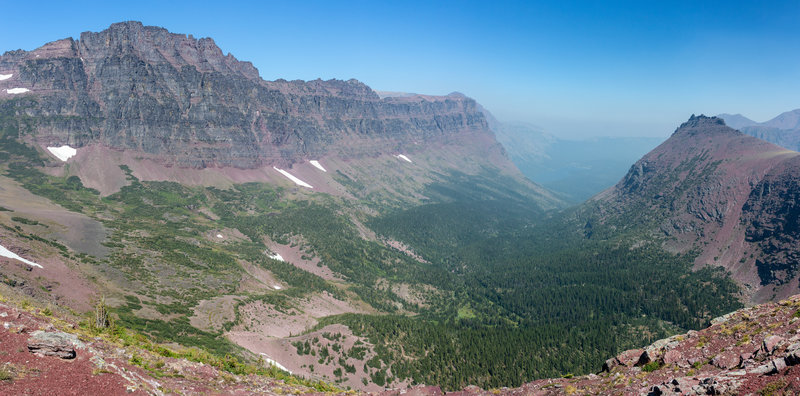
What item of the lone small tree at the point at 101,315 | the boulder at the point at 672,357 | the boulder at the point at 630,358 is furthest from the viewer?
the lone small tree at the point at 101,315

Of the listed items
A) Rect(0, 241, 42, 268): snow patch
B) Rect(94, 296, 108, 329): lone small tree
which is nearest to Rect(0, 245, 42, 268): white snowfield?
Rect(0, 241, 42, 268): snow patch

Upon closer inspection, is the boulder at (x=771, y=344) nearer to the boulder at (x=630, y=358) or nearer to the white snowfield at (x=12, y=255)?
the boulder at (x=630, y=358)

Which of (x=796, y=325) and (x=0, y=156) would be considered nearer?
(x=796, y=325)

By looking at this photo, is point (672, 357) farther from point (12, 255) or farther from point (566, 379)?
point (12, 255)

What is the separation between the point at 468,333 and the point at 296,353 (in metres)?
55.4

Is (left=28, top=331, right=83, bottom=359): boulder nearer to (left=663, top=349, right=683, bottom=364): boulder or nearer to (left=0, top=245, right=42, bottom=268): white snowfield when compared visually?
(left=663, top=349, right=683, bottom=364): boulder

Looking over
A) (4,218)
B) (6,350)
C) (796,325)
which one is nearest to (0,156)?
(4,218)

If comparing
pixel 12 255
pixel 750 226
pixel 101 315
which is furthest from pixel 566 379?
pixel 750 226

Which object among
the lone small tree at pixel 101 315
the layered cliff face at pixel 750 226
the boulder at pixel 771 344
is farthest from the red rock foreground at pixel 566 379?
the layered cliff face at pixel 750 226

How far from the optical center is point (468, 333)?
115188mm

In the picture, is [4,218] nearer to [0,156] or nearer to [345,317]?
[345,317]

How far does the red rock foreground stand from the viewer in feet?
70.8

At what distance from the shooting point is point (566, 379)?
35344mm

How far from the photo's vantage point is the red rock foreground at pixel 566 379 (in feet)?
70.8
